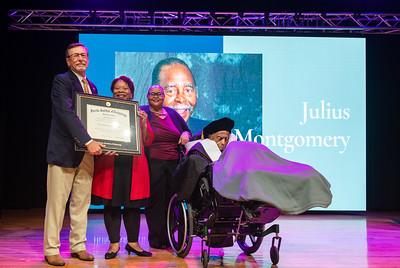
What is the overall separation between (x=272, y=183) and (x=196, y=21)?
4.46m

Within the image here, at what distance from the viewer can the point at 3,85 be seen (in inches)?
288

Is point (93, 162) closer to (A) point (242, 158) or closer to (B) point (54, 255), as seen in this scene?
(B) point (54, 255)

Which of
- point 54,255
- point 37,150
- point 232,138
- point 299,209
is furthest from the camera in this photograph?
point 37,150

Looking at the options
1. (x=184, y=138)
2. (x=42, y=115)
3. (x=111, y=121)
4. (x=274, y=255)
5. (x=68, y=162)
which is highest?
(x=42, y=115)

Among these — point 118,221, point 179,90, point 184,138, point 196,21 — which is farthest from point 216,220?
point 196,21

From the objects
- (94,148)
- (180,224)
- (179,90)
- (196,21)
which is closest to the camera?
(94,148)

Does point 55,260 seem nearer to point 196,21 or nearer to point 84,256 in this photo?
point 84,256

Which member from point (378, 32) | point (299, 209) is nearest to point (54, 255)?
point (299, 209)

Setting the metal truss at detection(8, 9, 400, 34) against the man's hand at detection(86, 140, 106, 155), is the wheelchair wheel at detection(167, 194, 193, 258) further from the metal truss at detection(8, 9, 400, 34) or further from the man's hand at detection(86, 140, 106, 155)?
the metal truss at detection(8, 9, 400, 34)

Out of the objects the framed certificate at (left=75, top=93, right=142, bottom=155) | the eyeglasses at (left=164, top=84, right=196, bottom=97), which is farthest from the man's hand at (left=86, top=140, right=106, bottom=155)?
the eyeglasses at (left=164, top=84, right=196, bottom=97)

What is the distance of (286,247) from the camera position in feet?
14.8

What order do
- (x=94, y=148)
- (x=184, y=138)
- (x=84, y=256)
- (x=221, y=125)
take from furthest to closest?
(x=184, y=138)
(x=221, y=125)
(x=84, y=256)
(x=94, y=148)

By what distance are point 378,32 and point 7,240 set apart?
5.30 metres

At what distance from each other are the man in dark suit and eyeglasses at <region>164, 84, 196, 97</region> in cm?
307
